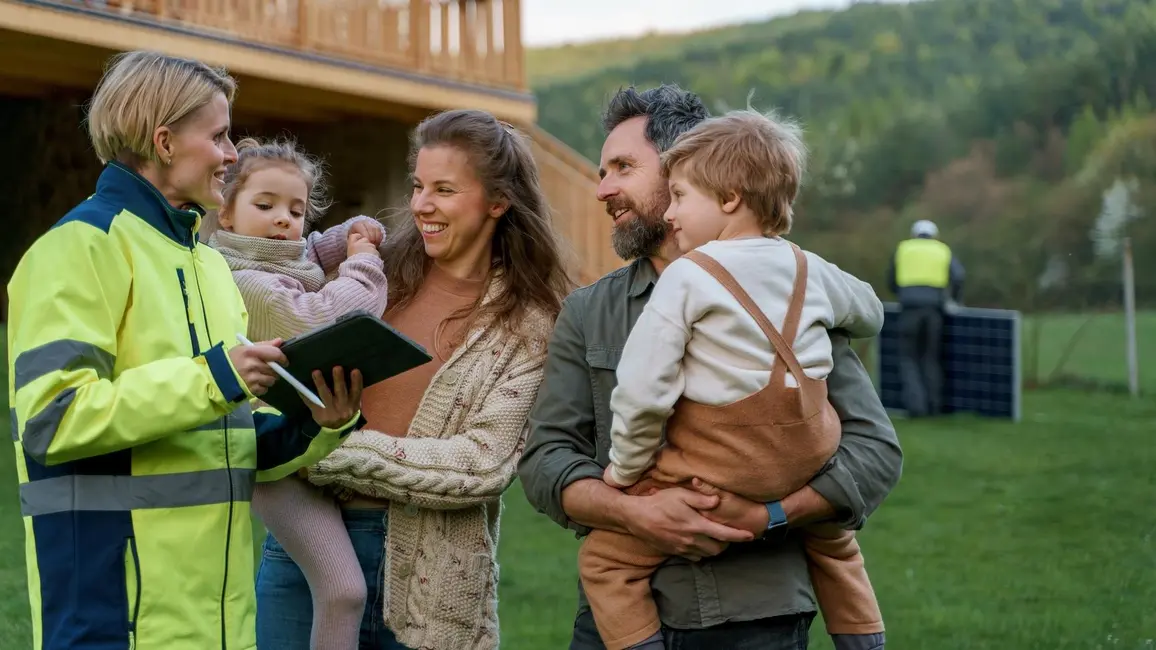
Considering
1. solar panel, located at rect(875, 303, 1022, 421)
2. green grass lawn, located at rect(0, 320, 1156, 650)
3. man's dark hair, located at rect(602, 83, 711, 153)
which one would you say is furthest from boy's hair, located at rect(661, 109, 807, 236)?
solar panel, located at rect(875, 303, 1022, 421)

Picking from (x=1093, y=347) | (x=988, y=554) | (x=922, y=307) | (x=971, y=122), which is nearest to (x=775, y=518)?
(x=988, y=554)

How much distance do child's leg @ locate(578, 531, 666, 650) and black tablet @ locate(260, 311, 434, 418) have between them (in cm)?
51

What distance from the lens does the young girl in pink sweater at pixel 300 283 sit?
3.10 metres

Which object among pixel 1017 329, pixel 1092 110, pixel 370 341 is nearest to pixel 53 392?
pixel 370 341

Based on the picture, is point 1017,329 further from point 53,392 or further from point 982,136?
point 982,136

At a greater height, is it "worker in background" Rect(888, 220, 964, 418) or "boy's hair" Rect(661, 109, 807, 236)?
"boy's hair" Rect(661, 109, 807, 236)

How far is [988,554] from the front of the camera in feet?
26.7

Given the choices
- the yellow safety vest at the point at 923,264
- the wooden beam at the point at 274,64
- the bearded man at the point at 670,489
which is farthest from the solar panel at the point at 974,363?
the bearded man at the point at 670,489

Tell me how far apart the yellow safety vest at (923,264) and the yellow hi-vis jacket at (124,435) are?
12267 mm

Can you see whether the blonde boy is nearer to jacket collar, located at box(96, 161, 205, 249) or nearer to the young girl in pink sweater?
the young girl in pink sweater

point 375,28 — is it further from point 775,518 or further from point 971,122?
point 971,122

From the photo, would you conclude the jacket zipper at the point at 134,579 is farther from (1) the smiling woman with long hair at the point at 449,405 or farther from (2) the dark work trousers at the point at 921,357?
(2) the dark work trousers at the point at 921,357

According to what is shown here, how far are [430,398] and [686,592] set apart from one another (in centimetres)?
79

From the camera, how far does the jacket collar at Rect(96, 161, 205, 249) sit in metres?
2.60
